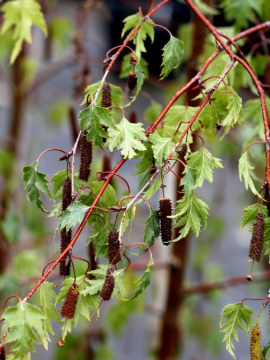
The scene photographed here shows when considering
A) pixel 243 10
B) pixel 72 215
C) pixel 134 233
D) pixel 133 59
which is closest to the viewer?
pixel 72 215

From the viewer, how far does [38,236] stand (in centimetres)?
324

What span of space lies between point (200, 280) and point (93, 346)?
0.73 metres

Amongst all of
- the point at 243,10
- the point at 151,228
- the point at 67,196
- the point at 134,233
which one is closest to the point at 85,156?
the point at 67,196

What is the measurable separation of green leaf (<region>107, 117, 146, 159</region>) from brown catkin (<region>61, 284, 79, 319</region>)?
279mm

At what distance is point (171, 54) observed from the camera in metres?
1.32

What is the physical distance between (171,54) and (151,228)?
1.34ft

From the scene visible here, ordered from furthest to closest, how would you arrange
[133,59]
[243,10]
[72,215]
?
[243,10]
[133,59]
[72,215]

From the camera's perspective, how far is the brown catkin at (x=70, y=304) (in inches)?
44.0

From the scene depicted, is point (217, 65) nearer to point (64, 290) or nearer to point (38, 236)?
point (64, 290)

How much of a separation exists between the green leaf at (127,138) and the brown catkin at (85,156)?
0.05 m

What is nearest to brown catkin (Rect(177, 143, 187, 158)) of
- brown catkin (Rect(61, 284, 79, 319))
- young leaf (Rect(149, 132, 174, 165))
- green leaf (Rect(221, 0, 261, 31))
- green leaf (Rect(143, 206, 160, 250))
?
young leaf (Rect(149, 132, 174, 165))

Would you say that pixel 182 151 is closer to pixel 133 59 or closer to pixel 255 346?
pixel 133 59

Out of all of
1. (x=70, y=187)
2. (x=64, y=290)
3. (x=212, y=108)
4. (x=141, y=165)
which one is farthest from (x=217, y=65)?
(x=64, y=290)

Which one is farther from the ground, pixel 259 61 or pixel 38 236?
pixel 259 61
